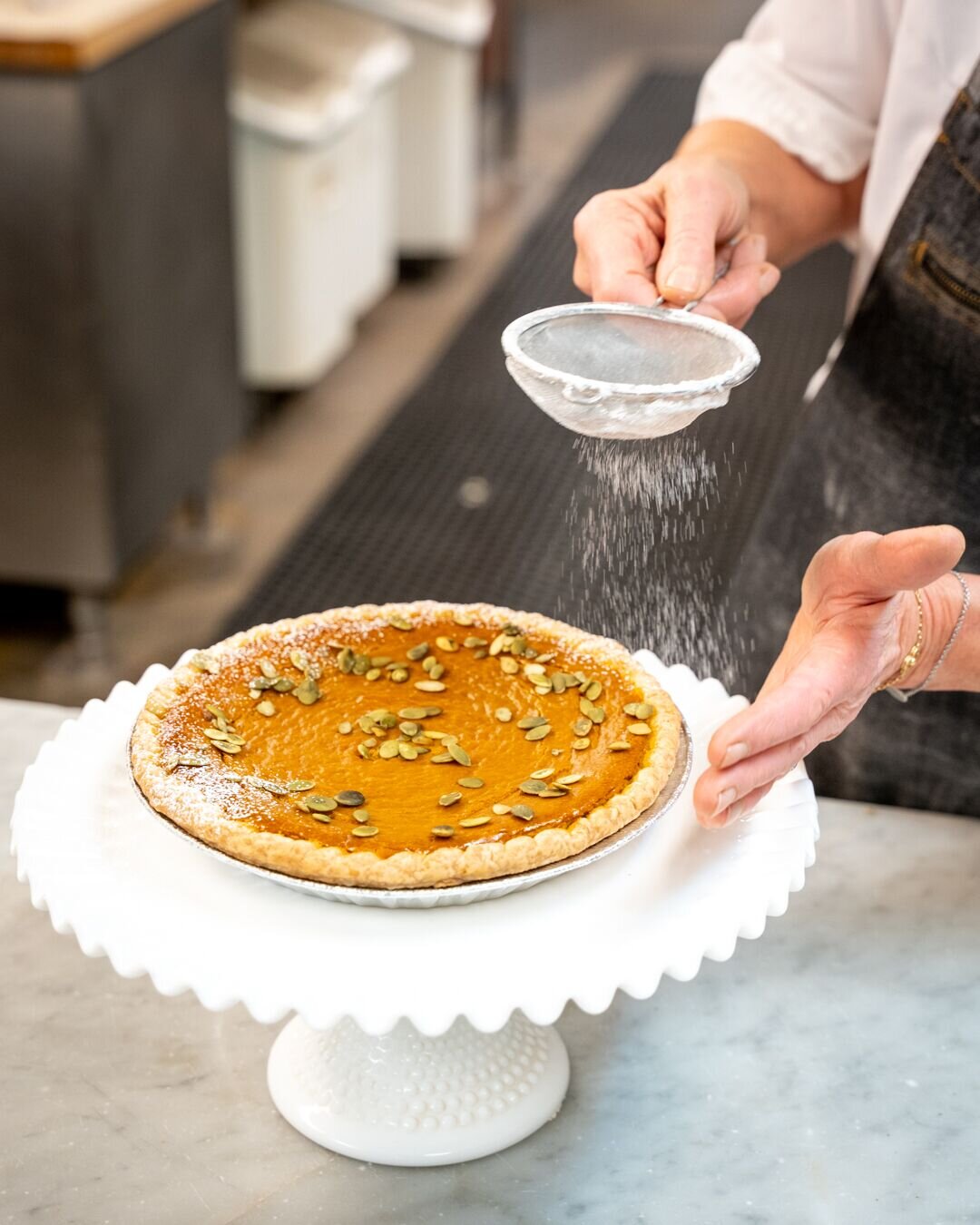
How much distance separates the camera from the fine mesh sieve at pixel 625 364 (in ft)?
3.26

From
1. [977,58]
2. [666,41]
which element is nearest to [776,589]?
[977,58]

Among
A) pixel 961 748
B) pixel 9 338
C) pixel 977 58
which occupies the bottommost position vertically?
pixel 9 338

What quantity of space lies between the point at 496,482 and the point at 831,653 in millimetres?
2499

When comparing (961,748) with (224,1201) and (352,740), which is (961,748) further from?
(224,1201)

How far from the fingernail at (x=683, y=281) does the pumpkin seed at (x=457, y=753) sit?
1.22 ft

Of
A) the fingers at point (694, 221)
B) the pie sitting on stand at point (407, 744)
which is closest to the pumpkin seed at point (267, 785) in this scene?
the pie sitting on stand at point (407, 744)

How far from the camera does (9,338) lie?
2.43 m

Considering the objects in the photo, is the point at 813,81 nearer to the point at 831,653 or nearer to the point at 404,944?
the point at 831,653

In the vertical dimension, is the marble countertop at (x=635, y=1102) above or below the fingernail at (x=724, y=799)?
below

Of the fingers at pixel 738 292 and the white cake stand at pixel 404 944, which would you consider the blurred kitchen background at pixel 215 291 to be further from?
the white cake stand at pixel 404 944

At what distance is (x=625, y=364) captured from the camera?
110cm

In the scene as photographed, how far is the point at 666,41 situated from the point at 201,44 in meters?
4.46

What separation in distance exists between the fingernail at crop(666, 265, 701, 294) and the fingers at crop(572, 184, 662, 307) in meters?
0.03

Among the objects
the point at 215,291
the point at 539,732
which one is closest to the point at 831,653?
the point at 539,732
